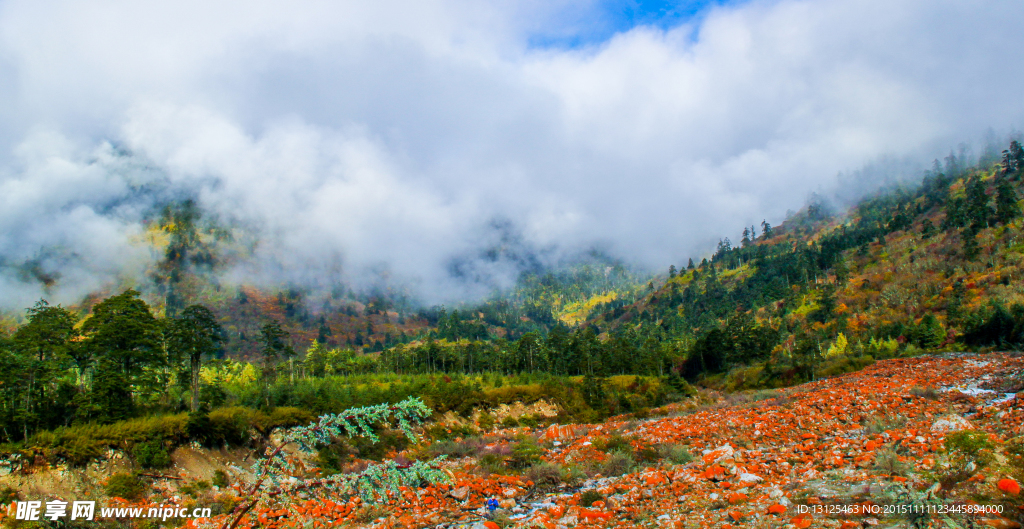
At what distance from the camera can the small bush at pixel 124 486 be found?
21047mm

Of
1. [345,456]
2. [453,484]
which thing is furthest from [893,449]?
[345,456]

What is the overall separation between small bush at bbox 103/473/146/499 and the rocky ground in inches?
36.0

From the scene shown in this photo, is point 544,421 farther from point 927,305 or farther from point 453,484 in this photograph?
point 927,305

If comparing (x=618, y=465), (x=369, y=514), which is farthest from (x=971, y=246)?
(x=369, y=514)

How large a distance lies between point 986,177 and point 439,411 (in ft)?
741

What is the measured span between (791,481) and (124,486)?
2793cm

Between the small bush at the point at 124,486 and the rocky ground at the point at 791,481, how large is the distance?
915 millimetres

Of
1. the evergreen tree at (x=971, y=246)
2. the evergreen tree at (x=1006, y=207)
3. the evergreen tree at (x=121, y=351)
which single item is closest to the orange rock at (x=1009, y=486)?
the evergreen tree at (x=121, y=351)

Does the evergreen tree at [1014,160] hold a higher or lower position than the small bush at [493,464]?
higher

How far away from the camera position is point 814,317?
109750mm

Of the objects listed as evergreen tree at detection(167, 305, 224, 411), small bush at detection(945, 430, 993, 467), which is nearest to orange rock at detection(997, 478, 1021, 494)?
small bush at detection(945, 430, 993, 467)

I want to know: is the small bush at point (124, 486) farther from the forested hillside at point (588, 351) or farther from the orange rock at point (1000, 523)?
the orange rock at point (1000, 523)

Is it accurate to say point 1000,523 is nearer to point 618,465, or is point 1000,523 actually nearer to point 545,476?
point 618,465

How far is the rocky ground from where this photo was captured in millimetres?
8867
